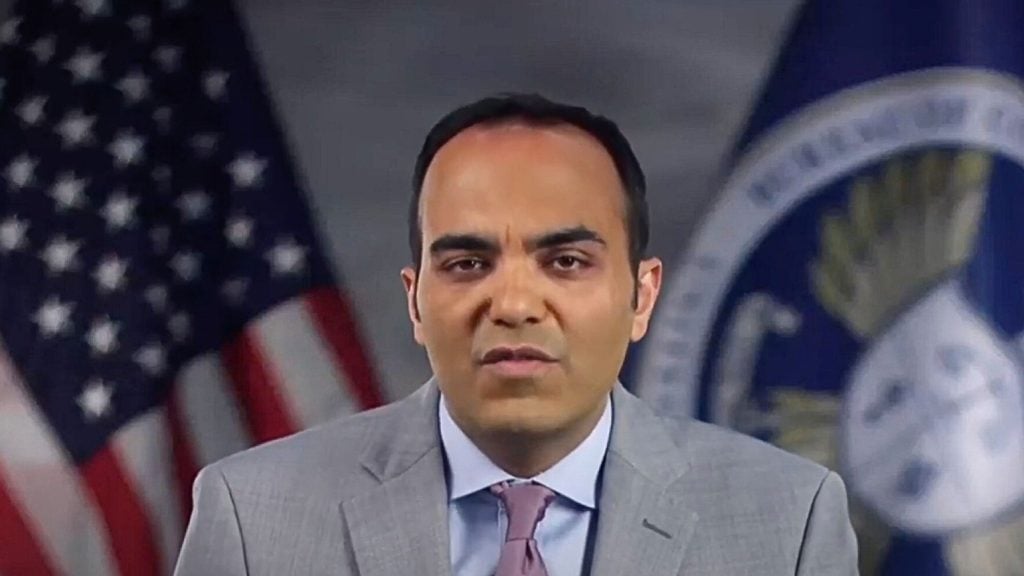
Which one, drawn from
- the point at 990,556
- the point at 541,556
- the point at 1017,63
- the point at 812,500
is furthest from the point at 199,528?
the point at 1017,63

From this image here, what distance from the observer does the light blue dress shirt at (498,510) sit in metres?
1.25

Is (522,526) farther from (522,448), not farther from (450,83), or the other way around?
(450,83)

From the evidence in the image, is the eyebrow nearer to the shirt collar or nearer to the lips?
the lips

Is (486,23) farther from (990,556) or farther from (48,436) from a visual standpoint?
(990,556)

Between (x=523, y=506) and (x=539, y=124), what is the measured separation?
0.34m

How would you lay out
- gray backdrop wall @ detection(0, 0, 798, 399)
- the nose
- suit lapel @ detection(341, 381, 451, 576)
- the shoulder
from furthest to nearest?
gray backdrop wall @ detection(0, 0, 798, 399) → the shoulder → suit lapel @ detection(341, 381, 451, 576) → the nose

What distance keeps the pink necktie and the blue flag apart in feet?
2.49

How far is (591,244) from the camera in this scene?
118 centimetres

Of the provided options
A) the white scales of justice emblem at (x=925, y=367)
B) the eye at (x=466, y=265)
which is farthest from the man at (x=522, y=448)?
the white scales of justice emblem at (x=925, y=367)

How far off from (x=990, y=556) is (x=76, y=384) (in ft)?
4.29

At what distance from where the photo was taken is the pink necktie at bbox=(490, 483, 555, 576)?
1210mm

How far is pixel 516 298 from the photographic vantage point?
1.13 metres

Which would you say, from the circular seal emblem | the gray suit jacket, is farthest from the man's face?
the circular seal emblem

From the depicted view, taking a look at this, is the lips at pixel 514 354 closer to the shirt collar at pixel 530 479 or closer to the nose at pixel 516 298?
the nose at pixel 516 298
